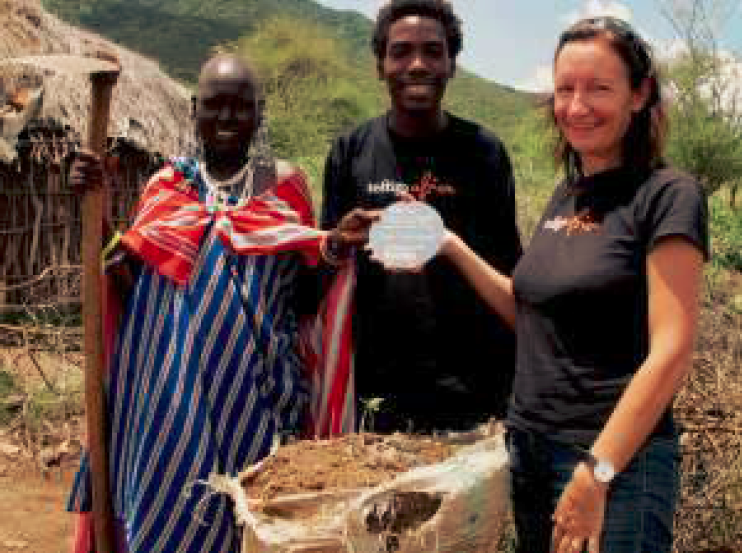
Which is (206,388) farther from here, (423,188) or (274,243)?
(423,188)

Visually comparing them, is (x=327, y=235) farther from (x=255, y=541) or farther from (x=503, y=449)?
(x=255, y=541)

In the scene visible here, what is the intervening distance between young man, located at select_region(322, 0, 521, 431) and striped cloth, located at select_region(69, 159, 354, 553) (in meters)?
0.13

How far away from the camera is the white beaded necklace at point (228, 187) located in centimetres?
260

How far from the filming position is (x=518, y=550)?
2119 millimetres

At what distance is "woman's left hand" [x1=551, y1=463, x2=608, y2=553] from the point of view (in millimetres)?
1712

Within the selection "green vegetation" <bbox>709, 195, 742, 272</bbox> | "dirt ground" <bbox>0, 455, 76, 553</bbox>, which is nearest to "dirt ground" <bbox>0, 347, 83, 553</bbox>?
"dirt ground" <bbox>0, 455, 76, 553</bbox>

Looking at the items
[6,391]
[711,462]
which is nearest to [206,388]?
[711,462]

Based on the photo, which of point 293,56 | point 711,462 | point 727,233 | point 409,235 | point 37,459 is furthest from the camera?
point 293,56

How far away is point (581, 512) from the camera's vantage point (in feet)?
5.65

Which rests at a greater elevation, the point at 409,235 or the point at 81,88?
the point at 81,88

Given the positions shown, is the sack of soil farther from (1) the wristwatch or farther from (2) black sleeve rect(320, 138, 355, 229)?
(2) black sleeve rect(320, 138, 355, 229)

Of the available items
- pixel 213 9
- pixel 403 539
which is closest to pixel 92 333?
pixel 403 539

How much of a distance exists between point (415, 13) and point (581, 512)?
1373 millimetres

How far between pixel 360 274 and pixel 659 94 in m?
1.00
